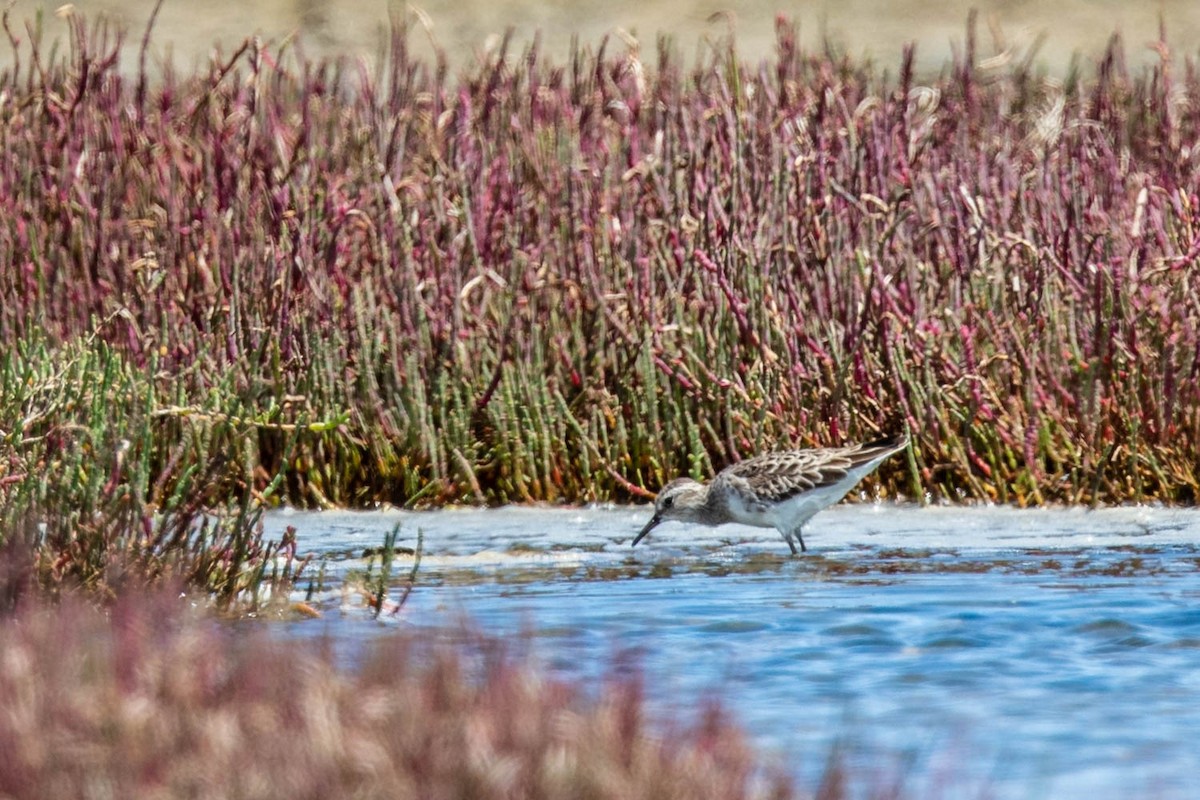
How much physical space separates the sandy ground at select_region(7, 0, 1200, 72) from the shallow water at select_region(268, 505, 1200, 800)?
902 inches

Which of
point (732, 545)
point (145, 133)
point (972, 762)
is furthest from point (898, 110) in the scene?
point (972, 762)

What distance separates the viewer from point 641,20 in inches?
1361

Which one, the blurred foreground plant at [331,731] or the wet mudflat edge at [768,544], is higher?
the wet mudflat edge at [768,544]

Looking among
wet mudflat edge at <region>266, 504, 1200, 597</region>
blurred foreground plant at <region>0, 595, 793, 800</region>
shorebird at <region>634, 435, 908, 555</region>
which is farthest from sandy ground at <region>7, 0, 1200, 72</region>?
blurred foreground plant at <region>0, 595, 793, 800</region>

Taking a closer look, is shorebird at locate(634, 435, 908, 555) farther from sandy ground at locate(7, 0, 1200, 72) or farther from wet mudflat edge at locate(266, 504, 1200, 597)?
sandy ground at locate(7, 0, 1200, 72)

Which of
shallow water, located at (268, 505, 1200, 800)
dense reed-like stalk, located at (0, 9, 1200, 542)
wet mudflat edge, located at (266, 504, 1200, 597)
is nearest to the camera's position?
shallow water, located at (268, 505, 1200, 800)

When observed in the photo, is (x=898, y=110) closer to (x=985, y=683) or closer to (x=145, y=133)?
(x=145, y=133)

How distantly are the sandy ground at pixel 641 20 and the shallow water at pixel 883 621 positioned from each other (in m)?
22.9

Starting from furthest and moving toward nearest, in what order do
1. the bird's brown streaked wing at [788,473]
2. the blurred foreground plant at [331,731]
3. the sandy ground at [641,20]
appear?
1. the sandy ground at [641,20]
2. the bird's brown streaked wing at [788,473]
3. the blurred foreground plant at [331,731]

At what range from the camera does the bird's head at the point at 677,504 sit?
27.6ft

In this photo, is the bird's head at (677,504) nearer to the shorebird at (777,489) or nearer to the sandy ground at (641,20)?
the shorebird at (777,489)

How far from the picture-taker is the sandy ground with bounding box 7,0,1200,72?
32.0 metres

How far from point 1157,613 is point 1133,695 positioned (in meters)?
1.11

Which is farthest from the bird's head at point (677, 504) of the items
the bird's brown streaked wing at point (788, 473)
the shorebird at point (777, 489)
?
the bird's brown streaked wing at point (788, 473)
